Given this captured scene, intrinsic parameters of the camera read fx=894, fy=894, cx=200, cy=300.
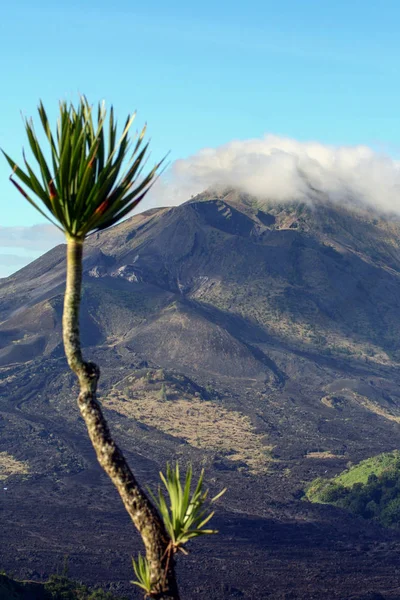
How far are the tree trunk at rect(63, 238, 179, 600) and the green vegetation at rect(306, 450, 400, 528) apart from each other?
214ft

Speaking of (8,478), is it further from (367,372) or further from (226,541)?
(367,372)

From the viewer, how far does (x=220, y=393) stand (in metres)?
114

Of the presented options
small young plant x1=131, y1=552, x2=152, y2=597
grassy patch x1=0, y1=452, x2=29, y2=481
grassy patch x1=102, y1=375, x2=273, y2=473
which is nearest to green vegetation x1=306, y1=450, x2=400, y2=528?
grassy patch x1=102, y1=375, x2=273, y2=473

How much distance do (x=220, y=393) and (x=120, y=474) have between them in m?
108

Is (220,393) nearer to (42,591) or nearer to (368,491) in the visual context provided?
(368,491)

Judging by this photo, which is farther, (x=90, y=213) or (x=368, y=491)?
(x=368, y=491)

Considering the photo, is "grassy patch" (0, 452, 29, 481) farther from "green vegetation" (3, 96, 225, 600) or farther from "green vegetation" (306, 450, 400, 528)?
"green vegetation" (3, 96, 225, 600)

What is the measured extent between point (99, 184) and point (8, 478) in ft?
244

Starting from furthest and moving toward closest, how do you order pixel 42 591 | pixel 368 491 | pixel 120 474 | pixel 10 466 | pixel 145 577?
pixel 10 466 < pixel 368 491 < pixel 42 591 < pixel 145 577 < pixel 120 474

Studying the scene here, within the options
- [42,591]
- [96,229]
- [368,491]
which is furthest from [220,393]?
[96,229]

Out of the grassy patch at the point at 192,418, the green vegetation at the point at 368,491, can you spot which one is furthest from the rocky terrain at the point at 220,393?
the green vegetation at the point at 368,491

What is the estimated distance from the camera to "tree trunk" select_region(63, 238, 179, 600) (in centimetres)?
Answer: 653

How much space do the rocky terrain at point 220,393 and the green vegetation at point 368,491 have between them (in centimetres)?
234

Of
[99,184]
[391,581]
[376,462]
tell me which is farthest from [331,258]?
[99,184]
